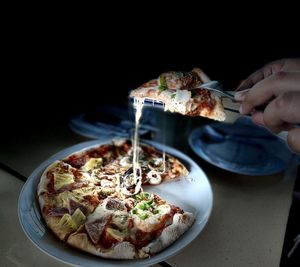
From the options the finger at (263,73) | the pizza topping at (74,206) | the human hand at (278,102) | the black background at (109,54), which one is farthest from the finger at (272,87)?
the black background at (109,54)

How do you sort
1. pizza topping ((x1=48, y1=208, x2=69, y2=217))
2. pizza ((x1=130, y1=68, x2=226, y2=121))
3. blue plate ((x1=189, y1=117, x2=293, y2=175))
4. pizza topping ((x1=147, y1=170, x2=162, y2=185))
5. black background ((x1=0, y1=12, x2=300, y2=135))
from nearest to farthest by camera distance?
pizza topping ((x1=48, y1=208, x2=69, y2=217)) < pizza ((x1=130, y1=68, x2=226, y2=121)) < pizza topping ((x1=147, y1=170, x2=162, y2=185)) < blue plate ((x1=189, y1=117, x2=293, y2=175)) < black background ((x1=0, y1=12, x2=300, y2=135))

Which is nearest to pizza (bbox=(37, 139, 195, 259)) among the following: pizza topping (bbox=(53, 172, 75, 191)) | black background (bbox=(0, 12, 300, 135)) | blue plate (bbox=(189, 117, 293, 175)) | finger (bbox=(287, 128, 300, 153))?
pizza topping (bbox=(53, 172, 75, 191))

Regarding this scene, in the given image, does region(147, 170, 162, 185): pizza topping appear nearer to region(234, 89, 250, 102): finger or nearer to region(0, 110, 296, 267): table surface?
region(0, 110, 296, 267): table surface

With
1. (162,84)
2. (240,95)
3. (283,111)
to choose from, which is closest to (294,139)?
(283,111)

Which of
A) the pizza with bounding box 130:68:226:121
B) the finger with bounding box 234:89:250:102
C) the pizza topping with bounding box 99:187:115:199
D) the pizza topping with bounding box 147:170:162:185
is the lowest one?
the pizza topping with bounding box 99:187:115:199

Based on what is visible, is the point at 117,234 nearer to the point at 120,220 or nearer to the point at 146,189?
the point at 120,220

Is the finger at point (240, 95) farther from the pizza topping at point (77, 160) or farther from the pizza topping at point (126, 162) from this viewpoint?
the pizza topping at point (77, 160)

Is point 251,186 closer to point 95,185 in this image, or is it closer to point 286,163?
point 286,163

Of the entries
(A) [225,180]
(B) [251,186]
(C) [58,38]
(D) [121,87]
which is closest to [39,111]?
(C) [58,38]

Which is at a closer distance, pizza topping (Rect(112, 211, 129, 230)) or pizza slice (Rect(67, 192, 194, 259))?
pizza slice (Rect(67, 192, 194, 259))
